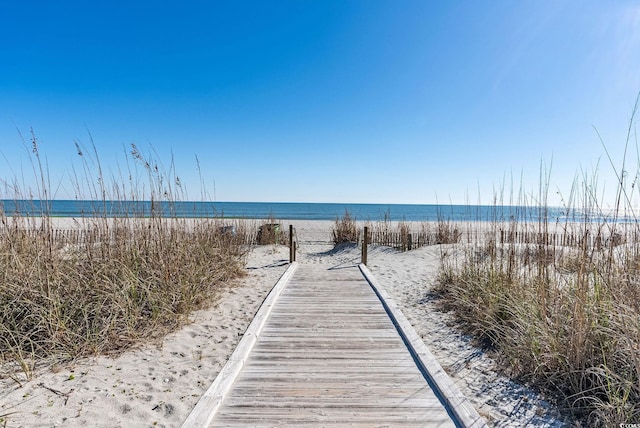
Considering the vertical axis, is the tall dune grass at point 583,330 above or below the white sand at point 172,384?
above

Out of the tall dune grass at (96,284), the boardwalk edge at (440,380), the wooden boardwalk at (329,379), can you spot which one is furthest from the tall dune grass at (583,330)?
the tall dune grass at (96,284)

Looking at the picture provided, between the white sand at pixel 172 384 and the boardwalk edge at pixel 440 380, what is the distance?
6.1 inches

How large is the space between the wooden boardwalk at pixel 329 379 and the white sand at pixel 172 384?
1.03 feet

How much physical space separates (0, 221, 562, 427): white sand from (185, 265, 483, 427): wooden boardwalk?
0.31 meters

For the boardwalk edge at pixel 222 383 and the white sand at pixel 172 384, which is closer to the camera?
the boardwalk edge at pixel 222 383

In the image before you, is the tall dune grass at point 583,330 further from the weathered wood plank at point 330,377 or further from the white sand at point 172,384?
the weathered wood plank at point 330,377

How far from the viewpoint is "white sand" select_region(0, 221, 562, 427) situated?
194 cm

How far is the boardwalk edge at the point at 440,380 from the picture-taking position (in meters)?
1.84

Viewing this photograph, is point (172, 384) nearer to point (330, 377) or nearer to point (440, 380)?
point (330, 377)

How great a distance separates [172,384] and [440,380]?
2050 millimetres

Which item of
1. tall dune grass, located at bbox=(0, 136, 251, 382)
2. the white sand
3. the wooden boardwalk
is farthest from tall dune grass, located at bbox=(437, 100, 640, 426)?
tall dune grass, located at bbox=(0, 136, 251, 382)

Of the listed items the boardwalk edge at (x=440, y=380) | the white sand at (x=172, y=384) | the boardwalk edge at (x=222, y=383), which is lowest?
the white sand at (x=172, y=384)

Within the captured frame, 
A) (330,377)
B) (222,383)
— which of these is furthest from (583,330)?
(222,383)

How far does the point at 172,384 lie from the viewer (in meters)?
2.32
